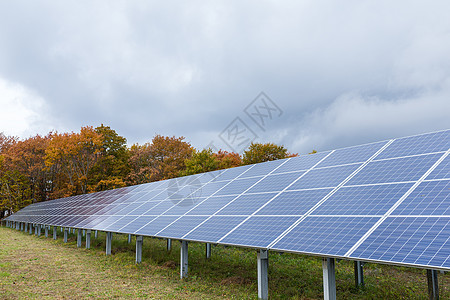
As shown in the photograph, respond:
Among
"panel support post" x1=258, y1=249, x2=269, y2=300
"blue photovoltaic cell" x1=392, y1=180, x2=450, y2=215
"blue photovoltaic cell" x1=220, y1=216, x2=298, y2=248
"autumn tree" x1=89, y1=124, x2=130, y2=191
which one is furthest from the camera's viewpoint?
"autumn tree" x1=89, y1=124, x2=130, y2=191

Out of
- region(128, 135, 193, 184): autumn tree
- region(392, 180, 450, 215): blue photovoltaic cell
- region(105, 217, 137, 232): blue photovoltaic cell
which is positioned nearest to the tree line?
region(128, 135, 193, 184): autumn tree

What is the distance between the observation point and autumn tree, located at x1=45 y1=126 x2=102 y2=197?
47.7 m

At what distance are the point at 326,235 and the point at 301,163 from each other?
268 inches

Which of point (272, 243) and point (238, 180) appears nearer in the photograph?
point (272, 243)

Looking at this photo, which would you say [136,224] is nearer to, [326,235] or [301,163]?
[301,163]

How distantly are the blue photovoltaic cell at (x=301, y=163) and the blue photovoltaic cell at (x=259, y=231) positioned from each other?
432cm

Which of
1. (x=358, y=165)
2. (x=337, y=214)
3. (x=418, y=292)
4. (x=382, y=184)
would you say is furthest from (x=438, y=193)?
(x=418, y=292)

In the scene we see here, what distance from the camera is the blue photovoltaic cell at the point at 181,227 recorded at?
12.7m

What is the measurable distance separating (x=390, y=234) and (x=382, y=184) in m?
2.86

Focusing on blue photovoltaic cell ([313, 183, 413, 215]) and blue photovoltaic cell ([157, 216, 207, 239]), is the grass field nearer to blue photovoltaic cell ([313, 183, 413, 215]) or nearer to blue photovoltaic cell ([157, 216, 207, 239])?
blue photovoltaic cell ([157, 216, 207, 239])

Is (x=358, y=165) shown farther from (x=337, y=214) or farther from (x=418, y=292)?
(x=418, y=292)

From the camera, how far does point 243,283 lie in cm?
1237

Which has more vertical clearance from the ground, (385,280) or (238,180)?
(238,180)

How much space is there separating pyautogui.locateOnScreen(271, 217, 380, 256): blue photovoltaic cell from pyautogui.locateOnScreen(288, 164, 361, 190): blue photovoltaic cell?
8.13ft
